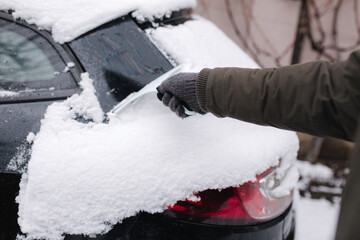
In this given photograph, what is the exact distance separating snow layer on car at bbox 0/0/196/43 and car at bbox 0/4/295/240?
0.11 feet

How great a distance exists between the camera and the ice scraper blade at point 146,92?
142 centimetres

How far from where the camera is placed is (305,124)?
1209mm

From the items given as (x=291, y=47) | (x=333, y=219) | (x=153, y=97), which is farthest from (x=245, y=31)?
(x=153, y=97)

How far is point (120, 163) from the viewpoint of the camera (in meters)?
1.28

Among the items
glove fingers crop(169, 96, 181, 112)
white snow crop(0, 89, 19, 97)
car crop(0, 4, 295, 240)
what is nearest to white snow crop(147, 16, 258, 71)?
car crop(0, 4, 295, 240)

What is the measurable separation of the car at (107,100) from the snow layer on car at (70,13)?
0.03m

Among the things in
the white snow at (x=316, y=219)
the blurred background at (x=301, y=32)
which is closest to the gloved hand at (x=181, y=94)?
the white snow at (x=316, y=219)

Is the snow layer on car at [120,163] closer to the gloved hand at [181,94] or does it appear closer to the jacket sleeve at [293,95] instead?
the gloved hand at [181,94]

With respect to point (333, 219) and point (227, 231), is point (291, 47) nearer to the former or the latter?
point (333, 219)

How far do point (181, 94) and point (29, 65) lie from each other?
76 centimetres

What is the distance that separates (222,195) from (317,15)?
3723 mm

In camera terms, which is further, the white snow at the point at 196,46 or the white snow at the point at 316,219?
the white snow at the point at 316,219

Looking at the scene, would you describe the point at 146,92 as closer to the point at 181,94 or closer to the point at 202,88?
the point at 181,94

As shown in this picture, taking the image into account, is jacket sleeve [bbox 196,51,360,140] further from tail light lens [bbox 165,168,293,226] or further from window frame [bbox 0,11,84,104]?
window frame [bbox 0,11,84,104]
